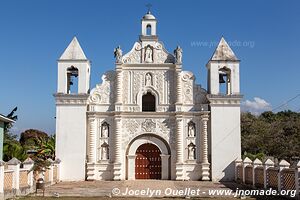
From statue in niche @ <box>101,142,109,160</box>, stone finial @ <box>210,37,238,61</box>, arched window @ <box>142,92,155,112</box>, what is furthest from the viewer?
arched window @ <box>142,92,155,112</box>

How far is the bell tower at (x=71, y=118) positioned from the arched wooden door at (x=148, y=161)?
10.6 feet

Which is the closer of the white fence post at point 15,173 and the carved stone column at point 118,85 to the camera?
the white fence post at point 15,173

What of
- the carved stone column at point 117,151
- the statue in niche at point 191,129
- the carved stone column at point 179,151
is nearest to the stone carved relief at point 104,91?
the carved stone column at point 117,151

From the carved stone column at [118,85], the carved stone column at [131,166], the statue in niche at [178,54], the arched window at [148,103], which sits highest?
the statue in niche at [178,54]

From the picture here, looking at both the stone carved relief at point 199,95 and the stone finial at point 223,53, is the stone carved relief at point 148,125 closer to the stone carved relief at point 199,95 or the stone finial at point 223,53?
the stone carved relief at point 199,95

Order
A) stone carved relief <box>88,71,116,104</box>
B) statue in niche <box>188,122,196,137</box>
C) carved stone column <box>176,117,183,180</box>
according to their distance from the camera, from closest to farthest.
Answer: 1. carved stone column <box>176,117,183,180</box>
2. statue in niche <box>188,122,196,137</box>
3. stone carved relief <box>88,71,116,104</box>

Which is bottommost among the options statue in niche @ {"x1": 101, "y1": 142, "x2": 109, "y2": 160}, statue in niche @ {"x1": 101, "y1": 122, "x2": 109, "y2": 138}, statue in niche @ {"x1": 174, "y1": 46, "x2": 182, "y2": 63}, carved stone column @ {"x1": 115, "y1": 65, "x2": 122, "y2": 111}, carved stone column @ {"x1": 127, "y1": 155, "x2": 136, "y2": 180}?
carved stone column @ {"x1": 127, "y1": 155, "x2": 136, "y2": 180}

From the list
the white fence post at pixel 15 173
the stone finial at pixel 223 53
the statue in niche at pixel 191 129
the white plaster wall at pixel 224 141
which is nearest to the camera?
the white fence post at pixel 15 173

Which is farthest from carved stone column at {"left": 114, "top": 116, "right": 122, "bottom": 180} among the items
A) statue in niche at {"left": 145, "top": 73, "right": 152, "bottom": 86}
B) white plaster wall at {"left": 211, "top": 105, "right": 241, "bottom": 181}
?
white plaster wall at {"left": 211, "top": 105, "right": 241, "bottom": 181}

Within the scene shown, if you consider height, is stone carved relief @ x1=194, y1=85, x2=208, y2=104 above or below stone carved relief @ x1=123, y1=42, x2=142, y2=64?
below

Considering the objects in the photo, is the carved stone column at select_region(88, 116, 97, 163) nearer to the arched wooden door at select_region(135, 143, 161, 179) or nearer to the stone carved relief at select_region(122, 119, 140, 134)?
the stone carved relief at select_region(122, 119, 140, 134)

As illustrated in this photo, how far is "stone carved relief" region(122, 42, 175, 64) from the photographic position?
26797 mm

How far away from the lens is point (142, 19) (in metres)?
27.7

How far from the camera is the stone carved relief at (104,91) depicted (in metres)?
26.5
